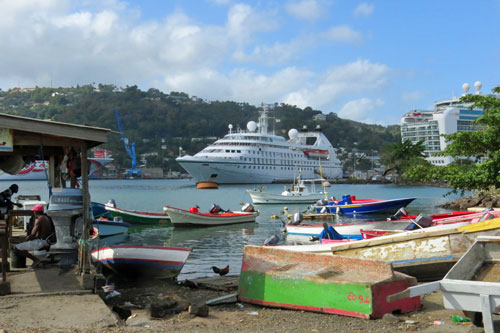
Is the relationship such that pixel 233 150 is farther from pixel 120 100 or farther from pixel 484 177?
pixel 120 100

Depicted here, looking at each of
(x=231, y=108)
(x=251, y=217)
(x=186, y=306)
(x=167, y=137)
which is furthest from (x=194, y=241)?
(x=231, y=108)

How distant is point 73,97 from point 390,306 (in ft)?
635

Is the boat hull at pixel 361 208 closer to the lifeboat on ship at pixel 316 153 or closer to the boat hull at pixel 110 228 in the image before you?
the boat hull at pixel 110 228

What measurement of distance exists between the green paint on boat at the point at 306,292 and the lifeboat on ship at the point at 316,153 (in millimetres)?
94088

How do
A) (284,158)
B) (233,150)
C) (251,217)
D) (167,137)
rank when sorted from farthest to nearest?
(167,137) < (284,158) < (233,150) < (251,217)

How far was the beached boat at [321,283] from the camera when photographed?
23.6 feet

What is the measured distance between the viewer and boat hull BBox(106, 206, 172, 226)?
2406 cm

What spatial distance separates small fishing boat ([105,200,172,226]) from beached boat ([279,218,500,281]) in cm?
1621

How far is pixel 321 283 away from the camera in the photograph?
24.9ft

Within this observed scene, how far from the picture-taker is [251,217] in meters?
26.6

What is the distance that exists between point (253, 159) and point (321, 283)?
80.7m

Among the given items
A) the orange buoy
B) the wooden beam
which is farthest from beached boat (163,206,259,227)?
the orange buoy

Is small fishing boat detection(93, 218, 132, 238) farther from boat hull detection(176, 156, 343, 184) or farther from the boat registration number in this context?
boat hull detection(176, 156, 343, 184)

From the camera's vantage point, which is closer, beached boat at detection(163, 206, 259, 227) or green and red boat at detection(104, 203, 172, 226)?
green and red boat at detection(104, 203, 172, 226)
